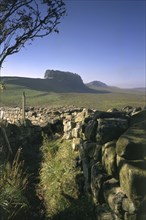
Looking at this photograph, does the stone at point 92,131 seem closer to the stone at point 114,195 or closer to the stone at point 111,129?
the stone at point 111,129

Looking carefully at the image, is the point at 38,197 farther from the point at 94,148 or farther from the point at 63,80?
the point at 63,80

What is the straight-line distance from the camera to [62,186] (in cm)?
825

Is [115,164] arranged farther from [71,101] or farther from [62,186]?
[71,101]

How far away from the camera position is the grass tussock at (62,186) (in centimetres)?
703

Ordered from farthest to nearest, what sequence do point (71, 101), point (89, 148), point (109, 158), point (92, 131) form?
1. point (71, 101)
2. point (92, 131)
3. point (89, 148)
4. point (109, 158)

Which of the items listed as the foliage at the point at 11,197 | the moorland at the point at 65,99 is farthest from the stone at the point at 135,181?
the moorland at the point at 65,99

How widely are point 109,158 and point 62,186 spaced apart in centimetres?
248

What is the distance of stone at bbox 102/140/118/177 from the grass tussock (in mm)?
1056

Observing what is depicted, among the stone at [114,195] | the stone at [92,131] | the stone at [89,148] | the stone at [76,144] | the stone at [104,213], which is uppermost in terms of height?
the stone at [92,131]

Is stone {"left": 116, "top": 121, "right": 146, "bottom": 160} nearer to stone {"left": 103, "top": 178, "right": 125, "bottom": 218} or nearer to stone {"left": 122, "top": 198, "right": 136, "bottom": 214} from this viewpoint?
stone {"left": 103, "top": 178, "right": 125, "bottom": 218}

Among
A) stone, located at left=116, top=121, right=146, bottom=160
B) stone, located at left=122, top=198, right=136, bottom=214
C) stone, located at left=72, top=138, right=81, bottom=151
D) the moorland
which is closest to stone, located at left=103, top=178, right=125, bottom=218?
stone, located at left=122, top=198, right=136, bottom=214

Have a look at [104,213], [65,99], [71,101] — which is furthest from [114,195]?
[65,99]

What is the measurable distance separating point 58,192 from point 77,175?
0.64 metres

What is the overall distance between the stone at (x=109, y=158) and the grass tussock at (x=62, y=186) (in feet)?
3.46
